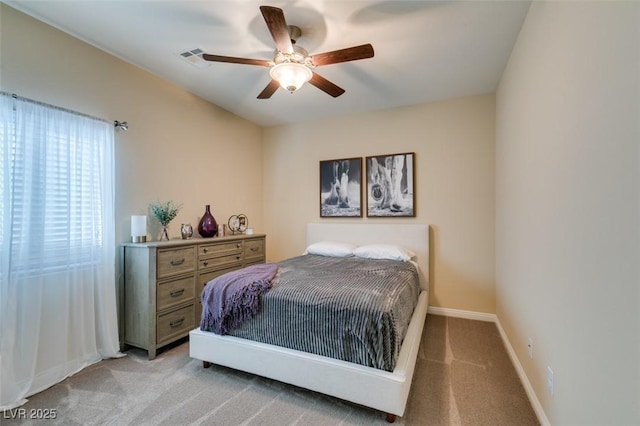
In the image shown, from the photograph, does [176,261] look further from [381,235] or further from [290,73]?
[381,235]

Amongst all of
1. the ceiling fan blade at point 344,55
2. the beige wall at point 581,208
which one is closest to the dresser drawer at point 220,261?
the ceiling fan blade at point 344,55

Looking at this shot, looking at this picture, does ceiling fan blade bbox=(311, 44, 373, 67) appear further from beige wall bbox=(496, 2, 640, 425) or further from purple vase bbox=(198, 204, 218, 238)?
purple vase bbox=(198, 204, 218, 238)

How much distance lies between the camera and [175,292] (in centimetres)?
267

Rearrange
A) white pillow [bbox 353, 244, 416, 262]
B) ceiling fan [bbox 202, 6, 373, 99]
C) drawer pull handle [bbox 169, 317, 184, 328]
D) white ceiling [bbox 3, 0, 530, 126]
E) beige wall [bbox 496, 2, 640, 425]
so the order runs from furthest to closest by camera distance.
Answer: white pillow [bbox 353, 244, 416, 262]
drawer pull handle [bbox 169, 317, 184, 328]
white ceiling [bbox 3, 0, 530, 126]
ceiling fan [bbox 202, 6, 373, 99]
beige wall [bbox 496, 2, 640, 425]

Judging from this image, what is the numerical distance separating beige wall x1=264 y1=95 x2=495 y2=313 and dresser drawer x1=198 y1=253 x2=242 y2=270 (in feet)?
5.62

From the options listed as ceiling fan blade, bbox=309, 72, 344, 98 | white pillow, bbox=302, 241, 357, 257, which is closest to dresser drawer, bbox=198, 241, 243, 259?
white pillow, bbox=302, 241, 357, 257

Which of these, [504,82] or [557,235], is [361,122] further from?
[557,235]

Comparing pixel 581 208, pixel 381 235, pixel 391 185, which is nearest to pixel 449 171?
pixel 391 185

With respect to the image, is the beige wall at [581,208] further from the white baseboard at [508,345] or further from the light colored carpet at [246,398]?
the light colored carpet at [246,398]

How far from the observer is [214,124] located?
374 cm

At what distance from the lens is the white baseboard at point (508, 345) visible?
5.62 ft

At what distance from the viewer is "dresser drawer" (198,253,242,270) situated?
2965mm

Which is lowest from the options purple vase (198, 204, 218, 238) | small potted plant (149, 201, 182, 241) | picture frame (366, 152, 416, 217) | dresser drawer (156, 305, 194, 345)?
dresser drawer (156, 305, 194, 345)

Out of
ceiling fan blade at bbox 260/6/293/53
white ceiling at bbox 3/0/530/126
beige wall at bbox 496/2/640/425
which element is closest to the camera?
beige wall at bbox 496/2/640/425
